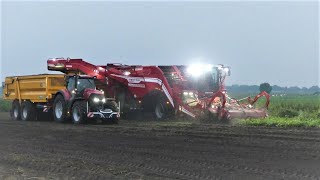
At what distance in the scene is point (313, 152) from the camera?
955cm

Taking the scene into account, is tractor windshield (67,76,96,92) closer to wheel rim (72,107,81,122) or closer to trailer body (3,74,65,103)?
wheel rim (72,107,81,122)

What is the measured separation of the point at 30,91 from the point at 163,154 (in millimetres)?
12581

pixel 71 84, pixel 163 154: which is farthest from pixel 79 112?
pixel 163 154

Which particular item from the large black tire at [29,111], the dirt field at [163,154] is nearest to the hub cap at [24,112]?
the large black tire at [29,111]

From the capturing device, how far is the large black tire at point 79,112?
1744 centimetres

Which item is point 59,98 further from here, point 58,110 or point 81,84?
point 81,84

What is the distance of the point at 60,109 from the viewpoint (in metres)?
19.0

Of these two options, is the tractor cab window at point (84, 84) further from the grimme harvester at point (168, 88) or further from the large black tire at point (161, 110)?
the large black tire at point (161, 110)

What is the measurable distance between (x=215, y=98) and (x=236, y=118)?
1.14 meters

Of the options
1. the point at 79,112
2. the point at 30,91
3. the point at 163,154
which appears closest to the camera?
the point at 163,154

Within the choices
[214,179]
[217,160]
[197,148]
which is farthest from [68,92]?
[214,179]

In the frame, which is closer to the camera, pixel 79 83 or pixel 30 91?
pixel 79 83

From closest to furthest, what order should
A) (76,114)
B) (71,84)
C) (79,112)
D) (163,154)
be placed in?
(163,154), (79,112), (76,114), (71,84)

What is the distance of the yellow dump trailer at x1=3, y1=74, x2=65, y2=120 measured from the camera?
1983 cm
